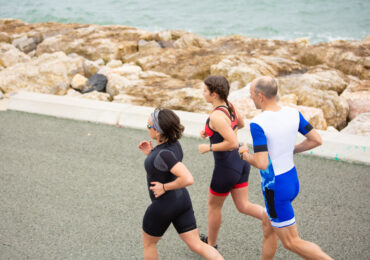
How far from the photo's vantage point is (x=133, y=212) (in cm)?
477

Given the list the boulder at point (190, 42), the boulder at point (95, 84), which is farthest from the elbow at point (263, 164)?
the boulder at point (190, 42)

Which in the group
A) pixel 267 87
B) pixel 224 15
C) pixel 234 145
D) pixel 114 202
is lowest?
pixel 224 15

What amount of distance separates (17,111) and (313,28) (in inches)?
1340

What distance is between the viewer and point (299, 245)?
2.98 m

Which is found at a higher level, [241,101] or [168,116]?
[168,116]

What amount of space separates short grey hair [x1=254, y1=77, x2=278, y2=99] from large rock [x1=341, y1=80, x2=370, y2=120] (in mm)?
6094

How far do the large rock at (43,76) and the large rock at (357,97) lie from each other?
24.8 feet

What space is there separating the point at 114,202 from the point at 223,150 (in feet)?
7.17

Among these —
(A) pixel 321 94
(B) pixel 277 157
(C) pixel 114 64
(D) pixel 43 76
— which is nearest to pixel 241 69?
(A) pixel 321 94

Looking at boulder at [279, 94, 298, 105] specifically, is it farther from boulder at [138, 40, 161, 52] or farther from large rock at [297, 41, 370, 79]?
boulder at [138, 40, 161, 52]

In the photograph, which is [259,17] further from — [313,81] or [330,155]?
[330,155]

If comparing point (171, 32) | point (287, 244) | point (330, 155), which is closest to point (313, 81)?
point (330, 155)

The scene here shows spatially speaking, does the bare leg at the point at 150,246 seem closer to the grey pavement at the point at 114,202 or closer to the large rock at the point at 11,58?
the grey pavement at the point at 114,202

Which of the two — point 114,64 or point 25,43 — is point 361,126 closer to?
point 114,64
